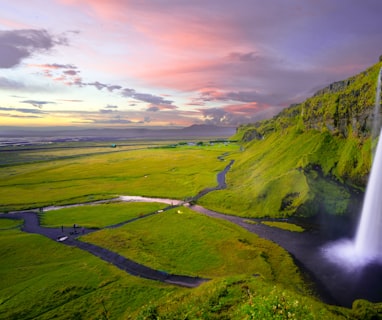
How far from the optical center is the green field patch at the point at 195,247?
2167 inches

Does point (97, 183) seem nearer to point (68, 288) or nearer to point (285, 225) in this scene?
point (285, 225)

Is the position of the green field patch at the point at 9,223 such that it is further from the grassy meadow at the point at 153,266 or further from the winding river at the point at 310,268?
the winding river at the point at 310,268

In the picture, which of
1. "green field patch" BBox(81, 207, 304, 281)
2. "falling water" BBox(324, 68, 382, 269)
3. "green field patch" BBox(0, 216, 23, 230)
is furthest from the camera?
"green field patch" BBox(0, 216, 23, 230)

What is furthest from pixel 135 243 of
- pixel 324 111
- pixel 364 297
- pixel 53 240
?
pixel 324 111

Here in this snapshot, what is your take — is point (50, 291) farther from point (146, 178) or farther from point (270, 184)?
point (146, 178)

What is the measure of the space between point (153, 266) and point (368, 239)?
2071 inches

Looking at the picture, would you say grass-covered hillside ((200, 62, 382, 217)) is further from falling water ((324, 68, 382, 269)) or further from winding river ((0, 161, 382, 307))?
winding river ((0, 161, 382, 307))

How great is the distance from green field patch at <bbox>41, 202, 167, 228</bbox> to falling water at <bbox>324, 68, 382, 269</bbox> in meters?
61.1

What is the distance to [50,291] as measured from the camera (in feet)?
151

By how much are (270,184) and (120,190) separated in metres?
74.7

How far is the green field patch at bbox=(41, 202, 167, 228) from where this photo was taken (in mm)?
87231

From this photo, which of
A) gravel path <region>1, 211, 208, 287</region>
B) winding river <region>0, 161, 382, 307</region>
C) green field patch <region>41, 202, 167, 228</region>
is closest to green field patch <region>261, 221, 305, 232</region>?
winding river <region>0, 161, 382, 307</region>

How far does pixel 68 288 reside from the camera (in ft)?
154

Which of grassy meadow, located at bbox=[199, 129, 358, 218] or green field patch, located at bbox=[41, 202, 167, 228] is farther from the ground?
grassy meadow, located at bbox=[199, 129, 358, 218]
